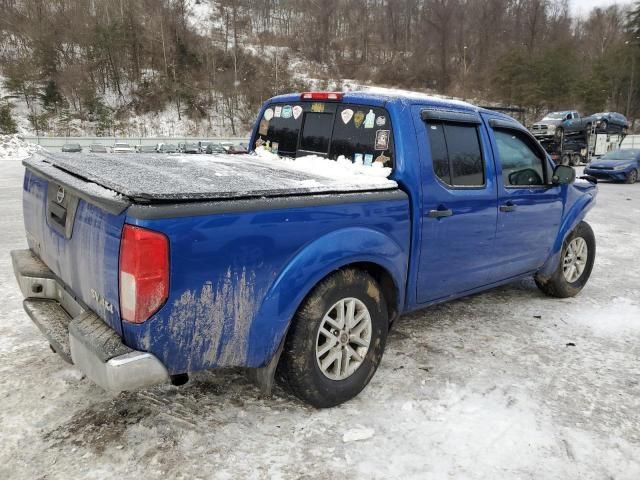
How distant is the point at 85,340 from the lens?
2.42 m

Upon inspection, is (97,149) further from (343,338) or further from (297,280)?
(297,280)

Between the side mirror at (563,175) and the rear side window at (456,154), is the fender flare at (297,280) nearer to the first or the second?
the rear side window at (456,154)

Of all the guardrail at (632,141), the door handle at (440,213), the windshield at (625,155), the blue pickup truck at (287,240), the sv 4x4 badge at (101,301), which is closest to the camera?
the blue pickup truck at (287,240)

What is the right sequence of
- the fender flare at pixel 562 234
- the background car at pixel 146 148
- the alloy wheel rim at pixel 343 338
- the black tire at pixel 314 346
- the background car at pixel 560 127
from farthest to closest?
the background car at pixel 146 148
the background car at pixel 560 127
the fender flare at pixel 562 234
the alloy wheel rim at pixel 343 338
the black tire at pixel 314 346

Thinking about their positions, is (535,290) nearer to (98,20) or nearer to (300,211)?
(300,211)

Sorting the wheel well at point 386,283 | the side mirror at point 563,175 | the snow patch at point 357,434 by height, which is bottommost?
the snow patch at point 357,434

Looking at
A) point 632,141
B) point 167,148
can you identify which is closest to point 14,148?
point 167,148

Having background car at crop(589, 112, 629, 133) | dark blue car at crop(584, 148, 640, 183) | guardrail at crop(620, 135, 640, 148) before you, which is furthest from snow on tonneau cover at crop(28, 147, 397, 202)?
guardrail at crop(620, 135, 640, 148)

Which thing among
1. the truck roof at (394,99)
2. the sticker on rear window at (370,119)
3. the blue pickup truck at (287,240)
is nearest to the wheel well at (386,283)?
the blue pickup truck at (287,240)

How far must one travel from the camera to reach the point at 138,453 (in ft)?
8.58

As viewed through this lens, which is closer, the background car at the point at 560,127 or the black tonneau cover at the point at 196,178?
the black tonneau cover at the point at 196,178

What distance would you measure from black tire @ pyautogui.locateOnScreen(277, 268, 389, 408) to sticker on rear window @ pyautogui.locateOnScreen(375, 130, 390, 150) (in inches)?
36.6

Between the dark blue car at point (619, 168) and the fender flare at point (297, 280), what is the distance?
64.0 ft

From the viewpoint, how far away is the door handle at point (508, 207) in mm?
4094
